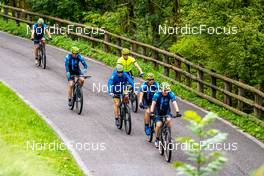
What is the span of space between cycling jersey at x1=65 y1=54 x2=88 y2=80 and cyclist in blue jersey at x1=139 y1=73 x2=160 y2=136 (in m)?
2.83

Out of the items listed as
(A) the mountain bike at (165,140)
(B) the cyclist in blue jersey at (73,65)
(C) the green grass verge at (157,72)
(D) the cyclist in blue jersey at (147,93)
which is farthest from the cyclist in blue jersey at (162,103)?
(B) the cyclist in blue jersey at (73,65)

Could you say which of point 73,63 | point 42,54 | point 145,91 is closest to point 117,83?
point 145,91

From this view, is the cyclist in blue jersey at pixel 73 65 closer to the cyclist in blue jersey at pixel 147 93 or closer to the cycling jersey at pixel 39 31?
the cyclist in blue jersey at pixel 147 93

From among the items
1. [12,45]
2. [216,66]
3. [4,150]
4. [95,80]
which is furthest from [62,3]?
[4,150]

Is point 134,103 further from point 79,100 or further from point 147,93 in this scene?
point 147,93

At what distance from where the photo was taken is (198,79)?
20891 mm

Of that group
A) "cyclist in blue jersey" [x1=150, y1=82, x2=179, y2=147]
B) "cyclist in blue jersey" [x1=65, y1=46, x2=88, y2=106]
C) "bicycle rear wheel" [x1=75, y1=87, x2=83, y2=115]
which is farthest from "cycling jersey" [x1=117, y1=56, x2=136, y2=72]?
"cyclist in blue jersey" [x1=150, y1=82, x2=179, y2=147]

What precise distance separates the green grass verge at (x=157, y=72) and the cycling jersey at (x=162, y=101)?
11.0 ft

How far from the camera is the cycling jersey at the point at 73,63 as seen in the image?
Answer: 17.7 metres

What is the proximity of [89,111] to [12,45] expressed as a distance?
11372 mm

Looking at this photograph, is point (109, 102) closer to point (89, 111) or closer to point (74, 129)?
point (89, 111)

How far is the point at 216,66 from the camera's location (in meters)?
21.0

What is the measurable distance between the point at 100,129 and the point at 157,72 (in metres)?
7.64

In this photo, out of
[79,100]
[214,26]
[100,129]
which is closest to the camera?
[100,129]
